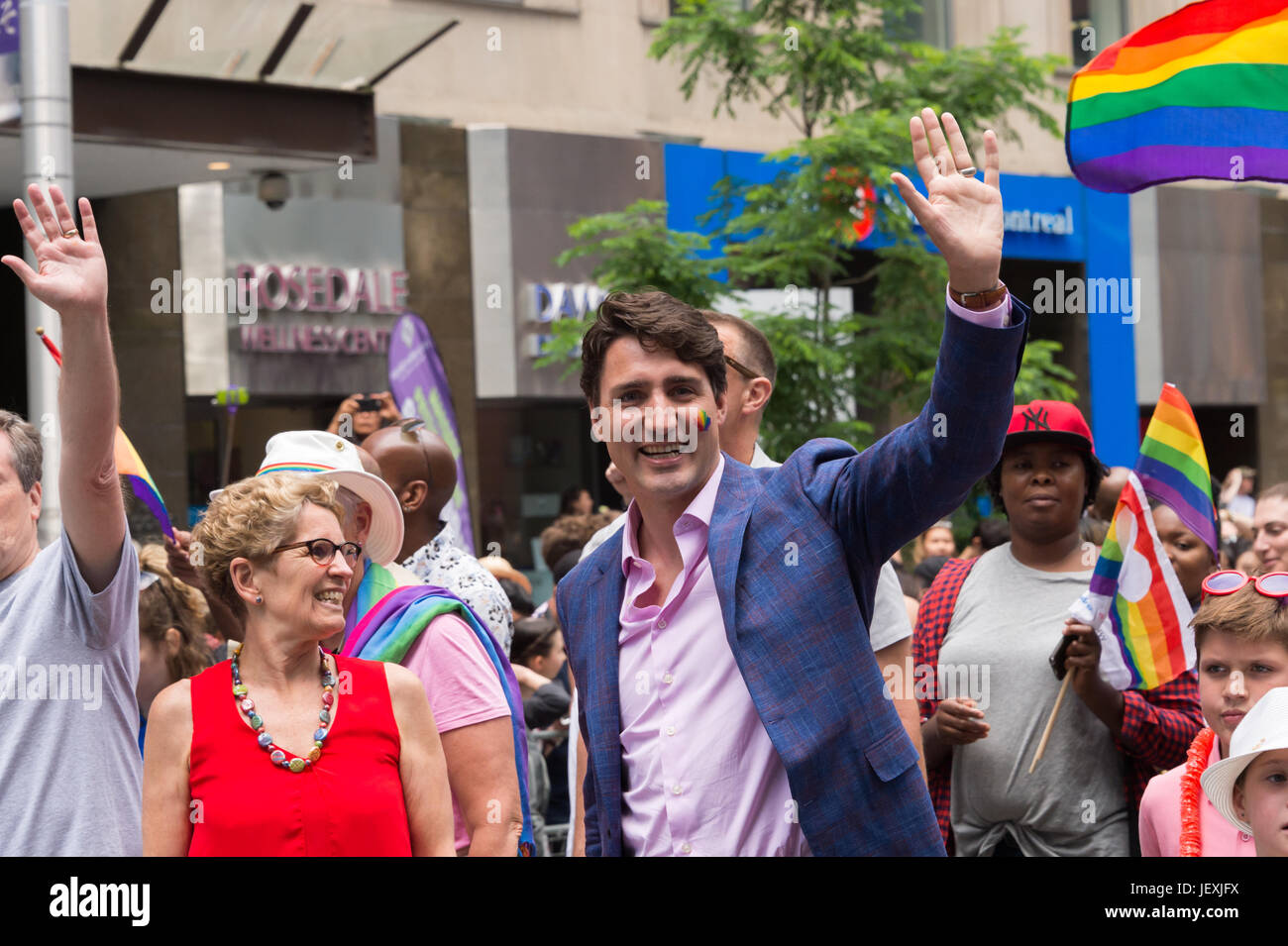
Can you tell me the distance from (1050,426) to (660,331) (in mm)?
2148

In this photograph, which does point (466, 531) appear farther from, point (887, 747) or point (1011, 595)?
point (887, 747)

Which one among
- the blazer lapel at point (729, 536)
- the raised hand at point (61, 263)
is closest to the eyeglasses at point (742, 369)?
the blazer lapel at point (729, 536)

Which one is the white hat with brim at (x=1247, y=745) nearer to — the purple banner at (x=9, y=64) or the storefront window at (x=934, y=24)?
the purple banner at (x=9, y=64)

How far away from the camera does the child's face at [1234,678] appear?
3422 mm

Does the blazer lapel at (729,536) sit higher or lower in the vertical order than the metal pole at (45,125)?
lower

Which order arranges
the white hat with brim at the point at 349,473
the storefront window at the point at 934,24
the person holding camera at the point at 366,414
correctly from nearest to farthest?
the white hat with brim at the point at 349,473 < the person holding camera at the point at 366,414 < the storefront window at the point at 934,24

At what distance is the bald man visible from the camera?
472 centimetres

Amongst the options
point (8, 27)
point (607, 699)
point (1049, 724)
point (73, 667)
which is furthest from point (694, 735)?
point (8, 27)

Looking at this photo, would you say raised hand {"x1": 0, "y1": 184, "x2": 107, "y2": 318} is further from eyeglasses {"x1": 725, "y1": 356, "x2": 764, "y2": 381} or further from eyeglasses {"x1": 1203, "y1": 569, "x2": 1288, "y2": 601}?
eyeglasses {"x1": 1203, "y1": 569, "x2": 1288, "y2": 601}

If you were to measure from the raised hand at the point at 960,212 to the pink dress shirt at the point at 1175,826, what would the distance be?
150 cm

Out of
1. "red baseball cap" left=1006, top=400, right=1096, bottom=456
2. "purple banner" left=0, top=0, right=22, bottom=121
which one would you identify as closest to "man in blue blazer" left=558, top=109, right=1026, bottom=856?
"red baseball cap" left=1006, top=400, right=1096, bottom=456

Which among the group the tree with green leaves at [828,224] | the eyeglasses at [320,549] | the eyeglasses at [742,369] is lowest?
the eyeglasses at [320,549]

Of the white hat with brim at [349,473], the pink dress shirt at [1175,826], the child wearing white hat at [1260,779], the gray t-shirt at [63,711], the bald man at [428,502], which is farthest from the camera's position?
the bald man at [428,502]

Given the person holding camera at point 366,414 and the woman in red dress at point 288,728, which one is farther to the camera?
the person holding camera at point 366,414
